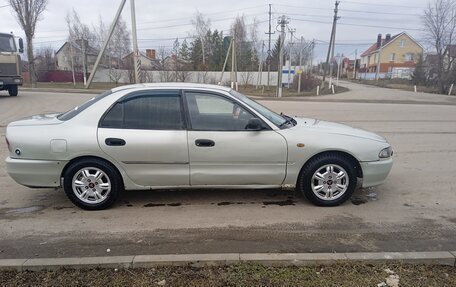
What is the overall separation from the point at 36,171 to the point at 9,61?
16.9 metres

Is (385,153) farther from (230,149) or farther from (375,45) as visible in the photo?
(375,45)

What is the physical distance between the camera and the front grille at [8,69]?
17750mm

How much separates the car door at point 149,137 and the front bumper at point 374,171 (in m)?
2.25

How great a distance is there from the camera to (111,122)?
4312mm

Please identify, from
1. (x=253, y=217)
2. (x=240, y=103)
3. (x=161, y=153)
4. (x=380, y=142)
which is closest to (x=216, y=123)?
(x=240, y=103)

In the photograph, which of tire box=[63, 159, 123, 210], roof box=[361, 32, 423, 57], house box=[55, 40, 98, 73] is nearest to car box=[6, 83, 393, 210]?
tire box=[63, 159, 123, 210]

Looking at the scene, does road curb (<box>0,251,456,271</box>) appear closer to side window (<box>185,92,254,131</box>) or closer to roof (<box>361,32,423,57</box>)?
side window (<box>185,92,254,131</box>)

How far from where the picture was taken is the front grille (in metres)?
17.8

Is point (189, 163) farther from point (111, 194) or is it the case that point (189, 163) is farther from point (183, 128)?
point (111, 194)

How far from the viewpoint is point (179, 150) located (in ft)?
14.0

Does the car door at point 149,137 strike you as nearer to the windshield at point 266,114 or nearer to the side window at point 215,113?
the side window at point 215,113

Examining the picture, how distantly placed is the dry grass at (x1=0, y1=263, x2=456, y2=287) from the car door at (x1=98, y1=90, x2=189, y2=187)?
152 cm

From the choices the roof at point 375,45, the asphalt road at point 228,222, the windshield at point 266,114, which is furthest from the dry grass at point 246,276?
the roof at point 375,45

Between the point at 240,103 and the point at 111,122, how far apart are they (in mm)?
1611
